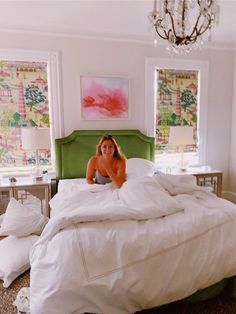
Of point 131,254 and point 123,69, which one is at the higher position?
point 123,69

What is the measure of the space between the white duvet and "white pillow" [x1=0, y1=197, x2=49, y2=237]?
95 centimetres

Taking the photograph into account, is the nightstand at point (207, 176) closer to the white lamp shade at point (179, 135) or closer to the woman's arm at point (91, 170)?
the white lamp shade at point (179, 135)

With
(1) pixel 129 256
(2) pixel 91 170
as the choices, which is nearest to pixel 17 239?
(2) pixel 91 170

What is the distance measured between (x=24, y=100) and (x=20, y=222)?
1.72 metres

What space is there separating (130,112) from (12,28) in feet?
6.35

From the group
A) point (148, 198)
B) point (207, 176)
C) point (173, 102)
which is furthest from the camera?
point (173, 102)

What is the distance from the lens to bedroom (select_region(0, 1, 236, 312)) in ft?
10.7

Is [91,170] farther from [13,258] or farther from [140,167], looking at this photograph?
[13,258]

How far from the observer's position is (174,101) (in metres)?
4.02

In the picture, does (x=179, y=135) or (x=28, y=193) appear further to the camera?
(x=179, y=135)

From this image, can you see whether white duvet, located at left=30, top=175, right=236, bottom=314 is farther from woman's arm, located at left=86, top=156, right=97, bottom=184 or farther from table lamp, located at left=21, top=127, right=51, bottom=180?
table lamp, located at left=21, top=127, right=51, bottom=180

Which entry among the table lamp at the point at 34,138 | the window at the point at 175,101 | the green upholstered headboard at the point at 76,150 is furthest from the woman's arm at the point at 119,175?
the window at the point at 175,101

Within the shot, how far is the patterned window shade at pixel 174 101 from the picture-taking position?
3939 millimetres

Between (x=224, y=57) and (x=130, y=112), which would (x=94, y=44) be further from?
(x=224, y=57)
